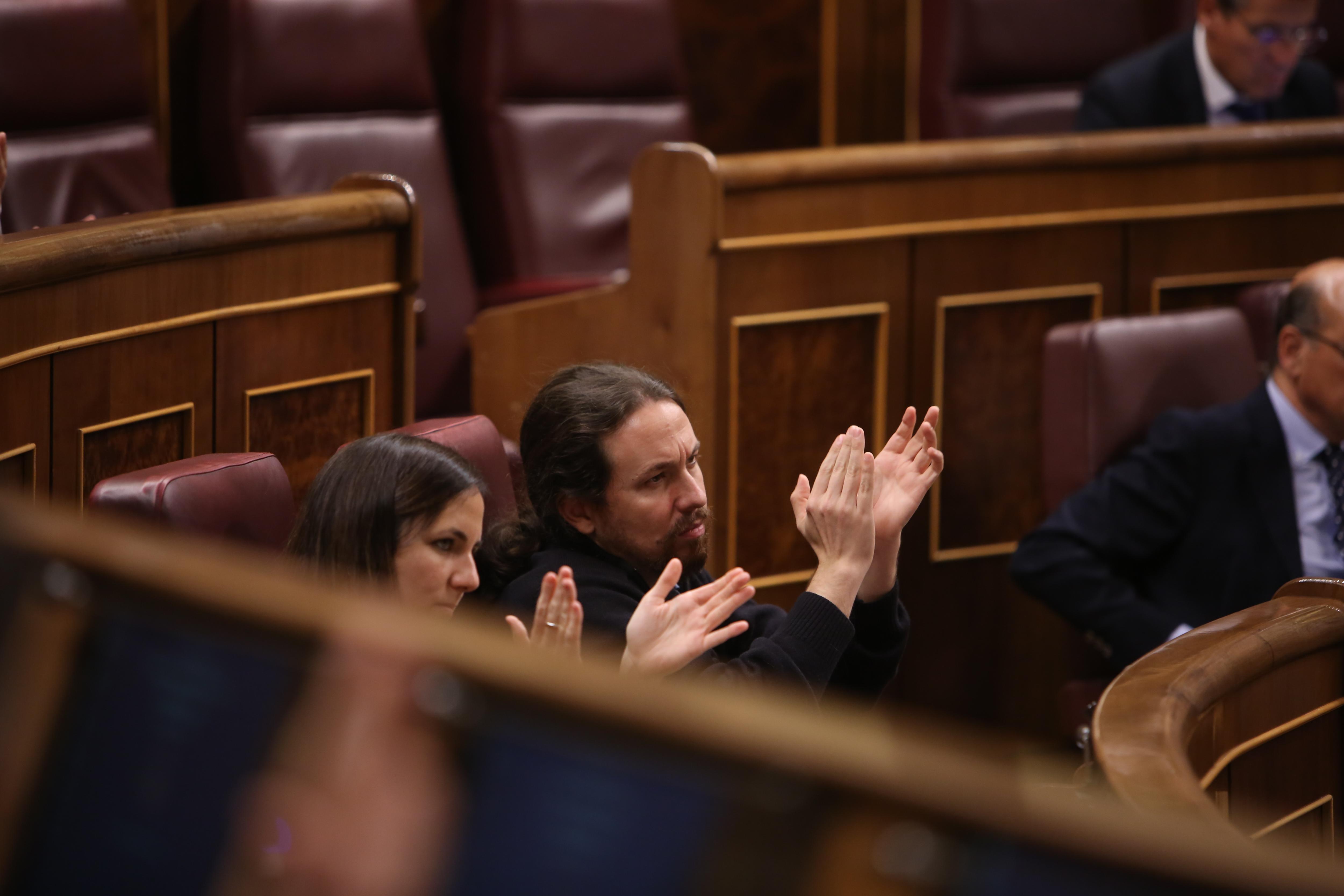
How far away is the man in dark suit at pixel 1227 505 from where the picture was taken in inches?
48.2

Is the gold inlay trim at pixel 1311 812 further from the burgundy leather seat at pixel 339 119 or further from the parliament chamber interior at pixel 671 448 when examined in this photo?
the burgundy leather seat at pixel 339 119

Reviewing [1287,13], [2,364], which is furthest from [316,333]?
[1287,13]

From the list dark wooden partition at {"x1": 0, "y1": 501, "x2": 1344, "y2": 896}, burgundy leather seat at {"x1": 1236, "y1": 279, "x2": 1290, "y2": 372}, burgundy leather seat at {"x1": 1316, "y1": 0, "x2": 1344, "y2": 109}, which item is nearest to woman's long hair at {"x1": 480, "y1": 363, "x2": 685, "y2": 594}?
dark wooden partition at {"x1": 0, "y1": 501, "x2": 1344, "y2": 896}

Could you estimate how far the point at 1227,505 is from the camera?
1240mm

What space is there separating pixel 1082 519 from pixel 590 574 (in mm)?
568

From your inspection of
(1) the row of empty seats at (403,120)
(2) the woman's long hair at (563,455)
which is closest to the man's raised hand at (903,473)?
(2) the woman's long hair at (563,455)

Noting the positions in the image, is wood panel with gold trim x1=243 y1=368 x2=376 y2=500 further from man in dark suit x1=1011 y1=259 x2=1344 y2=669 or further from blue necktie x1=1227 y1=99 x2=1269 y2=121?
blue necktie x1=1227 y1=99 x2=1269 y2=121

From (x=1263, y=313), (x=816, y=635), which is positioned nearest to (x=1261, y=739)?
(x=816, y=635)

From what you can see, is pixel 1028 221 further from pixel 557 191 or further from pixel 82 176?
pixel 82 176

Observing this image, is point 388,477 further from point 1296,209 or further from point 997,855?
point 1296,209

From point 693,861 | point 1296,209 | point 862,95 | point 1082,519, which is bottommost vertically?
point 1082,519

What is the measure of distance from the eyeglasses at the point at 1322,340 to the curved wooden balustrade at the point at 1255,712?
486 mm

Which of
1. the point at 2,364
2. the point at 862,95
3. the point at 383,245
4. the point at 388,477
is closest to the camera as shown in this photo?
the point at 388,477

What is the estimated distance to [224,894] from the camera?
0.27m
